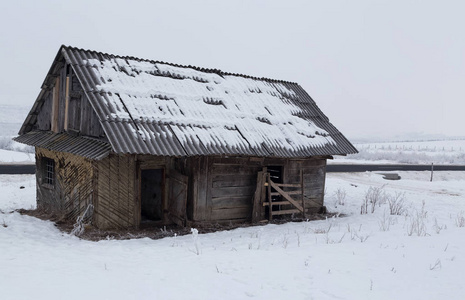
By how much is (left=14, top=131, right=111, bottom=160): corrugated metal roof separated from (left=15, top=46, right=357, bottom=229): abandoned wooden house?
5 cm

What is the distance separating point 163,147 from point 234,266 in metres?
4.39

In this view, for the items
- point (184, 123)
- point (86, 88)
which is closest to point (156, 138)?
point (184, 123)

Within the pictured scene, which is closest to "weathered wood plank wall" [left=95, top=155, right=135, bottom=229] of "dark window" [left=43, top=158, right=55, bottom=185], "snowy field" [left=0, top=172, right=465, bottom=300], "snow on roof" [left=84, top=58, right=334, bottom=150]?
"snowy field" [left=0, top=172, right=465, bottom=300]

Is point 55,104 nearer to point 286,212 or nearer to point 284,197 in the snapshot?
point 284,197

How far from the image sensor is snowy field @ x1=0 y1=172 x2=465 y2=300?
18.9ft

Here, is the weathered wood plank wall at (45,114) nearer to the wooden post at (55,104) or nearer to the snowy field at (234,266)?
the wooden post at (55,104)

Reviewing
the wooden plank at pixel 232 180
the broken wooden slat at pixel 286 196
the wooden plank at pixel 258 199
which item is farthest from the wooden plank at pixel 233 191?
the broken wooden slat at pixel 286 196

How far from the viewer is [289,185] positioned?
13086 mm

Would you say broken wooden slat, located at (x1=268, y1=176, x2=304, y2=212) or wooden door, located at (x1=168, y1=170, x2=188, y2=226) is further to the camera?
broken wooden slat, located at (x1=268, y1=176, x2=304, y2=212)

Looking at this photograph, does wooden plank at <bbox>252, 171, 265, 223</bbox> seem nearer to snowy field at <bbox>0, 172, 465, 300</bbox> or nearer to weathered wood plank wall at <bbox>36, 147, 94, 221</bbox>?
snowy field at <bbox>0, 172, 465, 300</bbox>

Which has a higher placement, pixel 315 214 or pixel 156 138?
pixel 156 138

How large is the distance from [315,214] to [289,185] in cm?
201

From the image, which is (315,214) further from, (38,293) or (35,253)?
(38,293)

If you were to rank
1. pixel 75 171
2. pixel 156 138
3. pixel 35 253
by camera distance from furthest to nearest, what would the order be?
pixel 75 171, pixel 156 138, pixel 35 253
